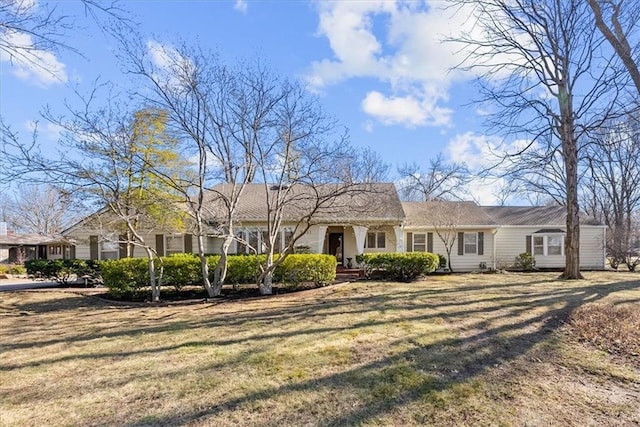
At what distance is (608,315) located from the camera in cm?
783

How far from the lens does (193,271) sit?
11984 mm

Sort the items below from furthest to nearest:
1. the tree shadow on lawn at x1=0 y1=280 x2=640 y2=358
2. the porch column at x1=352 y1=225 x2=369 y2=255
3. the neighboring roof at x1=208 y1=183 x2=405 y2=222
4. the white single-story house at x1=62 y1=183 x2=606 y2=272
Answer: the white single-story house at x1=62 y1=183 x2=606 y2=272
the porch column at x1=352 y1=225 x2=369 y2=255
the neighboring roof at x1=208 y1=183 x2=405 y2=222
the tree shadow on lawn at x1=0 y1=280 x2=640 y2=358

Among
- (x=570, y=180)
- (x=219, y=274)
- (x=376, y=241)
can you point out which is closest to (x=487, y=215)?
(x=570, y=180)

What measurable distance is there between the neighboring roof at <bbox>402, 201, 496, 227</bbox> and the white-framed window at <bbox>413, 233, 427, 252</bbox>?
685 mm

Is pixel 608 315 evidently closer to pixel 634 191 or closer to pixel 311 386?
pixel 311 386

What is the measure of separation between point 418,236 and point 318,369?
16.4 m

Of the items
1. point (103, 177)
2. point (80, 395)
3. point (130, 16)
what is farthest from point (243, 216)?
point (80, 395)

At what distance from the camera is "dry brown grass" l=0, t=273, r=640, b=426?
3764mm

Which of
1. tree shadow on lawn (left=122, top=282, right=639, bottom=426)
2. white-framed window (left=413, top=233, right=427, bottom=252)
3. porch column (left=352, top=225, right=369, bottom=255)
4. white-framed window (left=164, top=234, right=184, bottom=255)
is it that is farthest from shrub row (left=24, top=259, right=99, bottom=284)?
white-framed window (left=413, top=233, right=427, bottom=252)

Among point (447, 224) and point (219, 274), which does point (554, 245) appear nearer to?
point (447, 224)

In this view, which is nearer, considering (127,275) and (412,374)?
(412,374)

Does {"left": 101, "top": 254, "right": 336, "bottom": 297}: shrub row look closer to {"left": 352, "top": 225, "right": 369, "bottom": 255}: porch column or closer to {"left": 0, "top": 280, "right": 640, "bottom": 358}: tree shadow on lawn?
{"left": 0, "top": 280, "right": 640, "bottom": 358}: tree shadow on lawn

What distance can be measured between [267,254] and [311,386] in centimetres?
768

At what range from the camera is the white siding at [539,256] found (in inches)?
821
